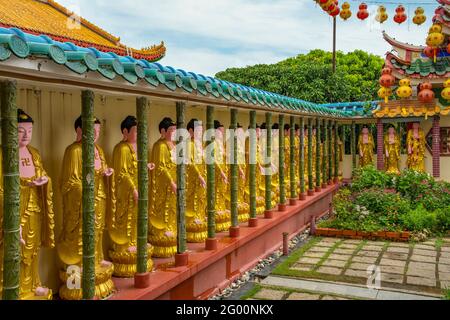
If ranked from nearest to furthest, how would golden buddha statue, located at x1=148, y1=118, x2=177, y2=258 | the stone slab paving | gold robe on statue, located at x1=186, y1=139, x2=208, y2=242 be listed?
golden buddha statue, located at x1=148, y1=118, x2=177, y2=258
the stone slab paving
gold robe on statue, located at x1=186, y1=139, x2=208, y2=242

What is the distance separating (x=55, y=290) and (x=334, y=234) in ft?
21.8

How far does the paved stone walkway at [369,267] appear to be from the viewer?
6.47 metres

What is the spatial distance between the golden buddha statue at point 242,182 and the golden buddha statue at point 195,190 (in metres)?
1.30

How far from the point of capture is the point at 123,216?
216 inches

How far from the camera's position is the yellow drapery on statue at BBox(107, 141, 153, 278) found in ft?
17.8

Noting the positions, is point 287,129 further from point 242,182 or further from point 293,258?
point 293,258

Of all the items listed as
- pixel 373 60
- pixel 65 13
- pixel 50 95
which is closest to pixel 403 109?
pixel 65 13

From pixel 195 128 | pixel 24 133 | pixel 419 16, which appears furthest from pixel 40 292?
pixel 419 16

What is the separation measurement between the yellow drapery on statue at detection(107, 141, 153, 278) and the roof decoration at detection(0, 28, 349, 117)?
3.45ft

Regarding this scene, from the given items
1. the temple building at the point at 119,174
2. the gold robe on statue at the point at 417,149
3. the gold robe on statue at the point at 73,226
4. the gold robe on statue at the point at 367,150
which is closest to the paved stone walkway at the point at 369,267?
the temple building at the point at 119,174

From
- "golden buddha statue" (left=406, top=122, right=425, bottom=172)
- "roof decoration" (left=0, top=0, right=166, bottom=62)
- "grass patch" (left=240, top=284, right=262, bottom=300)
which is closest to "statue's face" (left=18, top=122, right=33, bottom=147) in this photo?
"grass patch" (left=240, top=284, right=262, bottom=300)

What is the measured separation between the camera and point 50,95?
16.4 feet

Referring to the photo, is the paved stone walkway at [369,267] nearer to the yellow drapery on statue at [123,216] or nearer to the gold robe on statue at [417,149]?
the yellow drapery on statue at [123,216]

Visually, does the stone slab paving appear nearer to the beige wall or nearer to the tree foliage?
the beige wall
